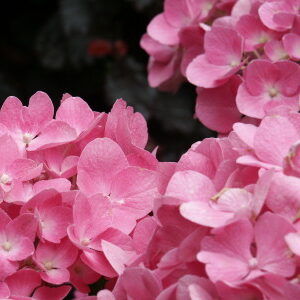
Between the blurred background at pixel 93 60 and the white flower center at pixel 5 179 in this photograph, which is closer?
the white flower center at pixel 5 179

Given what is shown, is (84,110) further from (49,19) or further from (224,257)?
(49,19)

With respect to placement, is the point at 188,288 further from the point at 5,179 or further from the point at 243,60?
the point at 243,60

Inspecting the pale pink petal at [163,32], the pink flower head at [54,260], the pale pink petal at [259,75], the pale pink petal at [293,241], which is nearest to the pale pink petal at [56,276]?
the pink flower head at [54,260]

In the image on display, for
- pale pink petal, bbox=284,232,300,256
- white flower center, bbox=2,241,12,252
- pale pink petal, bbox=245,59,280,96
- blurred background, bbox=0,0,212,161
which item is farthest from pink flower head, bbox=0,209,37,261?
blurred background, bbox=0,0,212,161

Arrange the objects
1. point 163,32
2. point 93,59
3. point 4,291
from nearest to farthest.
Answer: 1. point 4,291
2. point 163,32
3. point 93,59

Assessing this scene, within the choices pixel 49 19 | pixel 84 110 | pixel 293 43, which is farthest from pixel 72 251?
pixel 49 19

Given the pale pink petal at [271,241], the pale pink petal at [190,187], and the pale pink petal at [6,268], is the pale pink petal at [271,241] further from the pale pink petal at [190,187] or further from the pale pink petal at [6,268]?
the pale pink petal at [6,268]

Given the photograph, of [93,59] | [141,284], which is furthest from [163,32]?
[93,59]
